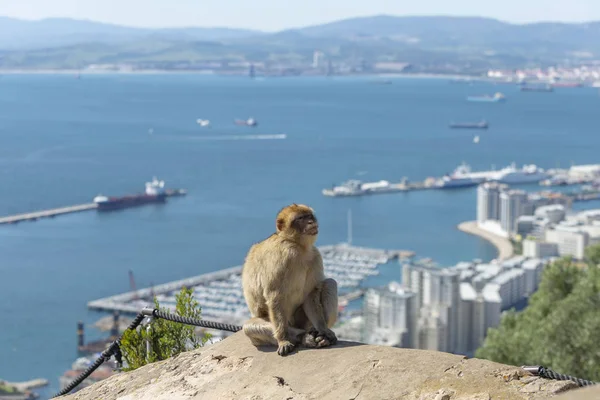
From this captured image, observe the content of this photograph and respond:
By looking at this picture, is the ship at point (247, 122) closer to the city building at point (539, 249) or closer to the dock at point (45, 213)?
the dock at point (45, 213)

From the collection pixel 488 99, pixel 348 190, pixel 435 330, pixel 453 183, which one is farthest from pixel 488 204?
pixel 488 99

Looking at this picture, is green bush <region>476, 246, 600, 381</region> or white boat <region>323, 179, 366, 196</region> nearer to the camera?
green bush <region>476, 246, 600, 381</region>

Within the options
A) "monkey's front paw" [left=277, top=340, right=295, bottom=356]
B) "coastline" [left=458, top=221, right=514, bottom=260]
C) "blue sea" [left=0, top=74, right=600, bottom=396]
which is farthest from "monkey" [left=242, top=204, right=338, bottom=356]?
"coastline" [left=458, top=221, right=514, bottom=260]

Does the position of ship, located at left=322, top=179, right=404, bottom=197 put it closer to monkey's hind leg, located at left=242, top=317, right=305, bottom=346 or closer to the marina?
the marina

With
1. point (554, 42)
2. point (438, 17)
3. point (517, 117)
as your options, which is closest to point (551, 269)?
point (517, 117)

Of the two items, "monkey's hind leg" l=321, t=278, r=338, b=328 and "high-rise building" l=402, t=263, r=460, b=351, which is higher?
"monkey's hind leg" l=321, t=278, r=338, b=328
